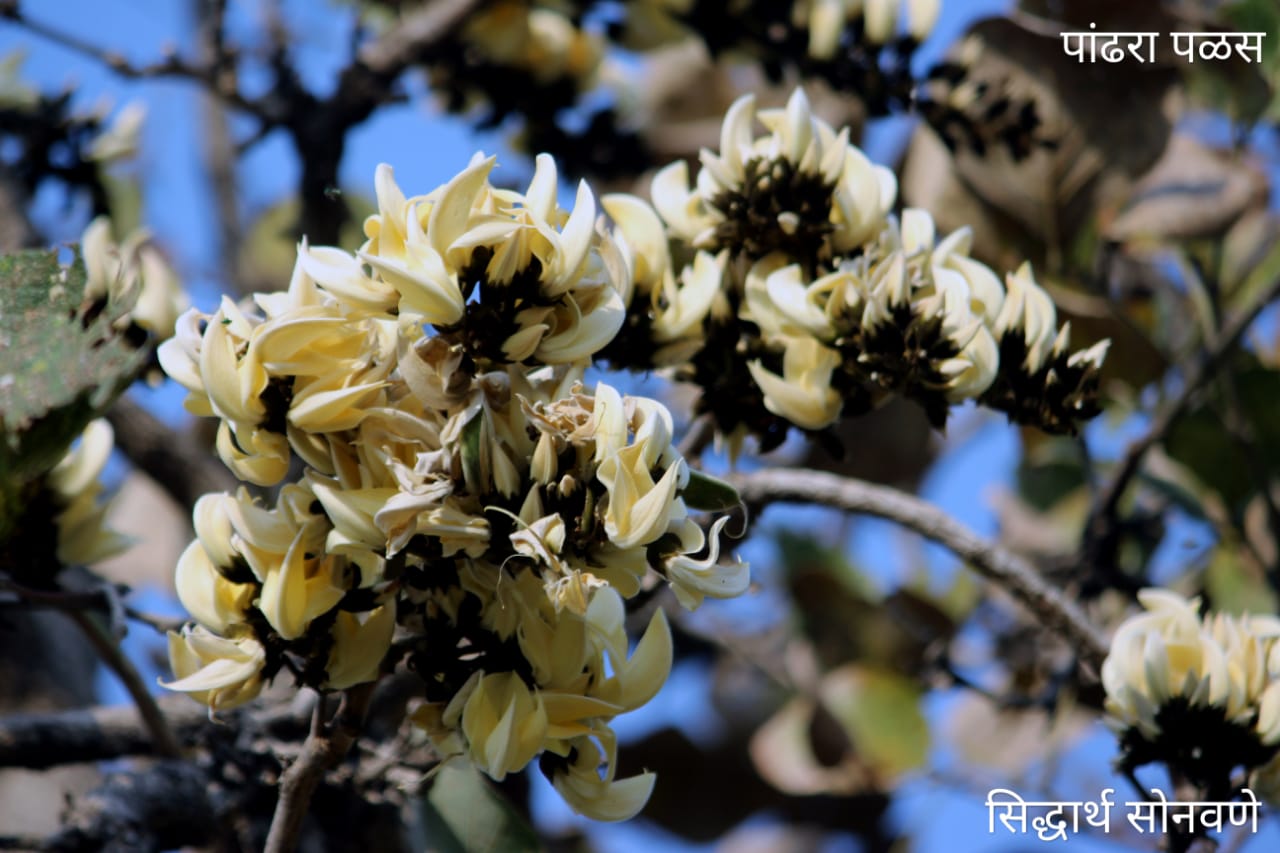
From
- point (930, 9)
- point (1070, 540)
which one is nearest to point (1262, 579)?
point (1070, 540)

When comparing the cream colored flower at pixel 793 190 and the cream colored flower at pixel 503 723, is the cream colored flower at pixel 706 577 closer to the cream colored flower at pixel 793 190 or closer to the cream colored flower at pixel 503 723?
the cream colored flower at pixel 503 723

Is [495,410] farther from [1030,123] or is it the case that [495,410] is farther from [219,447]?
[1030,123]

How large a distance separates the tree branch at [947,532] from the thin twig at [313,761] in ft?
1.42

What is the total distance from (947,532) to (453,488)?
0.59 metres

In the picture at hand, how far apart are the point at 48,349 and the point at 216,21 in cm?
100

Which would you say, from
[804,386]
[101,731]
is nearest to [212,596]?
[804,386]

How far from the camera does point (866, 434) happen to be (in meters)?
1.83

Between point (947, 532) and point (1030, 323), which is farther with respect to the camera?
point (947, 532)

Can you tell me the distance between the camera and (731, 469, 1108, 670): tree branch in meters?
1.10

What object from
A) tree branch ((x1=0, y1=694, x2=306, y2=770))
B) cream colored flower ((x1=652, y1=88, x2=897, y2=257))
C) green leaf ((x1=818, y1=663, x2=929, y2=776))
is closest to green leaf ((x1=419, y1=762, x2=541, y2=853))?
tree branch ((x1=0, y1=694, x2=306, y2=770))

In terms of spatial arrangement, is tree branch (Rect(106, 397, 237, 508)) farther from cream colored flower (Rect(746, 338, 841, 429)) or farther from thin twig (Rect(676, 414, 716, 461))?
cream colored flower (Rect(746, 338, 841, 429))

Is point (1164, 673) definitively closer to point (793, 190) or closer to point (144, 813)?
point (793, 190)

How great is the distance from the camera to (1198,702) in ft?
3.06

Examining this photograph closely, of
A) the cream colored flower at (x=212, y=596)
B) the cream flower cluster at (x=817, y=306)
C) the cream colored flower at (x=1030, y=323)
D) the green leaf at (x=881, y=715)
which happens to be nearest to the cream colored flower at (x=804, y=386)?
the cream flower cluster at (x=817, y=306)
